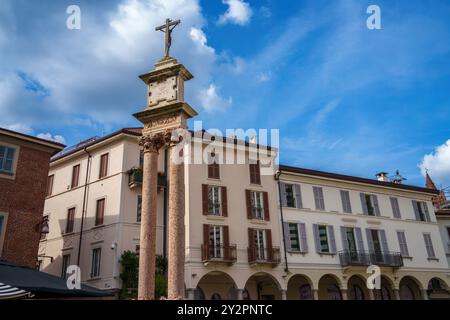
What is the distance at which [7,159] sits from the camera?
19812mm

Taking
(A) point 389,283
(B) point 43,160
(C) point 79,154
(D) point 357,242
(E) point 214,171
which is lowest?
(A) point 389,283

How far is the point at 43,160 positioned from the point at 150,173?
10811 mm

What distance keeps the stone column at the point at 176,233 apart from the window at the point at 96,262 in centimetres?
1644

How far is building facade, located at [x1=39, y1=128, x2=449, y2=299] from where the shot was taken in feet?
88.1

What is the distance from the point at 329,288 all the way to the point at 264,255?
7.55 m

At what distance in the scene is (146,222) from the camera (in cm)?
1207

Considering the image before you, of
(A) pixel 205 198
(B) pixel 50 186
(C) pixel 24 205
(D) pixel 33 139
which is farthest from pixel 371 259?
(B) pixel 50 186

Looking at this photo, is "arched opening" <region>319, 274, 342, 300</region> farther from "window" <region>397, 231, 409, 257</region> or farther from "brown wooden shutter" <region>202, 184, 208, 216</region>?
"brown wooden shutter" <region>202, 184, 208, 216</region>

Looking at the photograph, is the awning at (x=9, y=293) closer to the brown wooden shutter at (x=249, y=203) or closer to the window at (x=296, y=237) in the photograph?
the brown wooden shutter at (x=249, y=203)

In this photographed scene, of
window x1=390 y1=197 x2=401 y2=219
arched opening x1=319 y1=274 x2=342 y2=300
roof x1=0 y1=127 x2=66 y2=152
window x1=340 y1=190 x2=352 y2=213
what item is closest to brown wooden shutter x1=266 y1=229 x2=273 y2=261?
arched opening x1=319 y1=274 x2=342 y2=300

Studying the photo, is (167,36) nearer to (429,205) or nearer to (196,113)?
(196,113)

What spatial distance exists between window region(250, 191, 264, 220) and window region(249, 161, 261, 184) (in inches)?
35.8

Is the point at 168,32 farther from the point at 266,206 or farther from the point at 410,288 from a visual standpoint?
the point at 410,288
